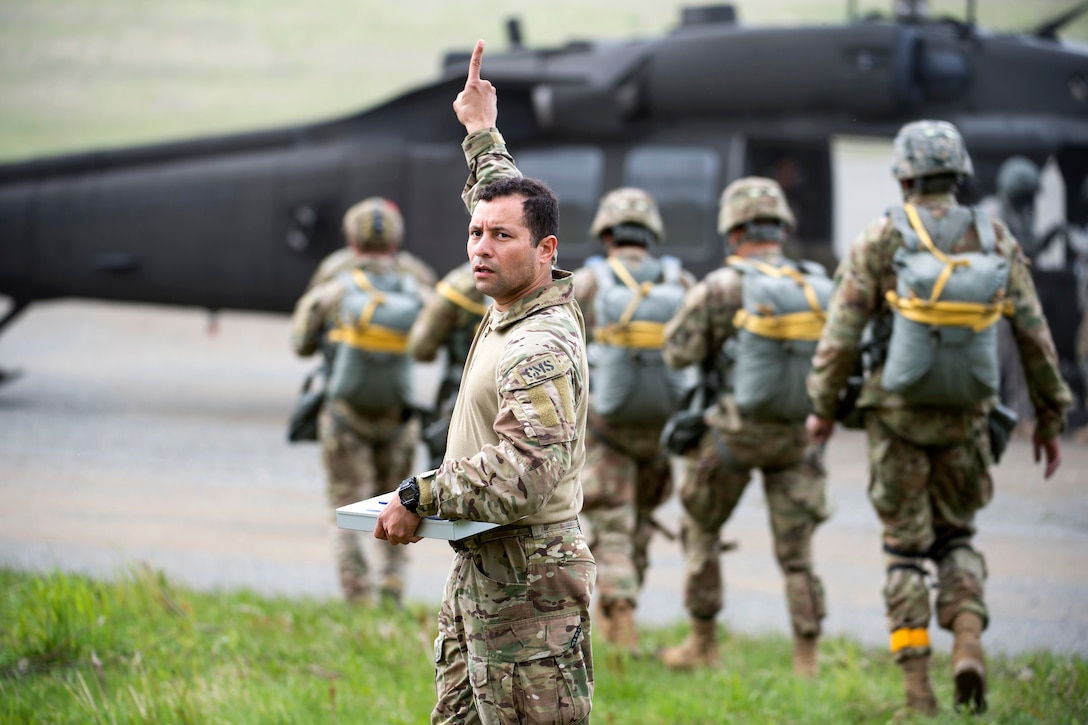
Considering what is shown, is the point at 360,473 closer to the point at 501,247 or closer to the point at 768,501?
the point at 768,501

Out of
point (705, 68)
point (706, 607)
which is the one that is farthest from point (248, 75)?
point (706, 607)

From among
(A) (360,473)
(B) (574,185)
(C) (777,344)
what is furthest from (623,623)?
(B) (574,185)

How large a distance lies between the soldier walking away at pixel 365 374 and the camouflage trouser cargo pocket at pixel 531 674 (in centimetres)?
334

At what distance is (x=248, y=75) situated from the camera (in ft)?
135

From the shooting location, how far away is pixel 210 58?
135 ft

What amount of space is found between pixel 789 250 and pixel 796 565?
20.1ft

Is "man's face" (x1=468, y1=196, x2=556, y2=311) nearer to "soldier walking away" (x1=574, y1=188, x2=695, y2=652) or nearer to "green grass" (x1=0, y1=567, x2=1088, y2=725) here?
"green grass" (x1=0, y1=567, x2=1088, y2=725)

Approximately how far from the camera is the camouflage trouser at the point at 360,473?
20.4 ft

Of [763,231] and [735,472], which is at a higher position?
[763,231]

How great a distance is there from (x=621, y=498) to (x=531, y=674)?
2938 mm

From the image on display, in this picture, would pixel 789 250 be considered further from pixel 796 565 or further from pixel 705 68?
pixel 796 565

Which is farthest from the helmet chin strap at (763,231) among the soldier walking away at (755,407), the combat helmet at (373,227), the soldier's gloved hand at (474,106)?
the soldier's gloved hand at (474,106)

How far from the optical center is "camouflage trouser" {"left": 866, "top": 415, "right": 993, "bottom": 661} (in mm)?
4520

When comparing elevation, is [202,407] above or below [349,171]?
below
